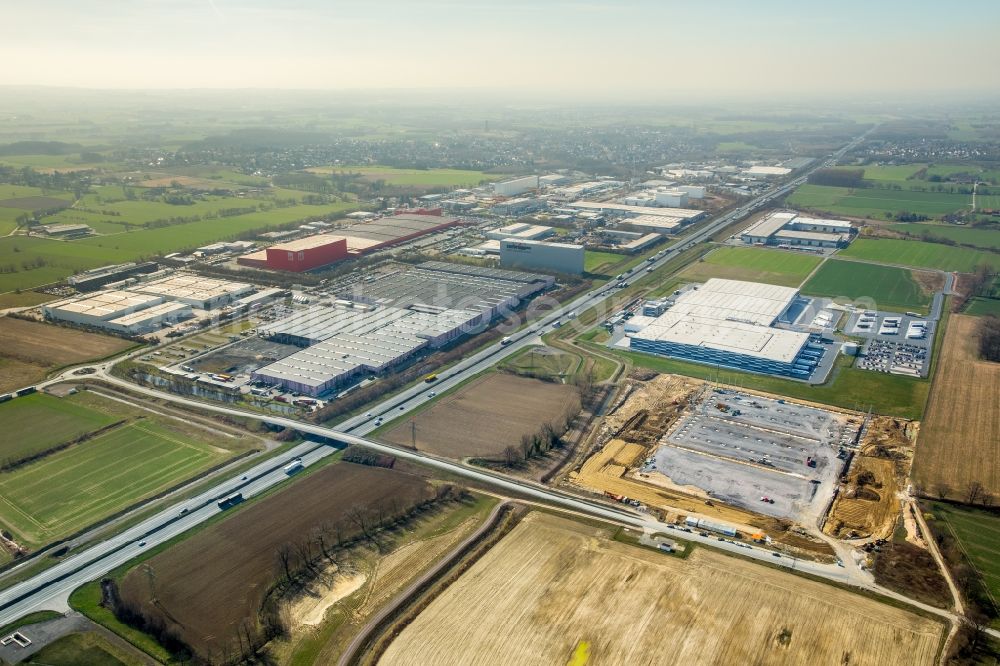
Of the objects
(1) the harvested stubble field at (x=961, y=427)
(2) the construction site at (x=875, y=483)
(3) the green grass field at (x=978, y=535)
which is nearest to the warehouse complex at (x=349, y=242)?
(2) the construction site at (x=875, y=483)

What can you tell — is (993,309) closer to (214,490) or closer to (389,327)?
(389,327)

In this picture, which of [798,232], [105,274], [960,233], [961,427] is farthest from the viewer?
[960,233]

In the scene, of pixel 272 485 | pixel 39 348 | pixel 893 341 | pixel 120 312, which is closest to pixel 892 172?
pixel 893 341

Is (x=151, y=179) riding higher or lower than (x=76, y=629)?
higher

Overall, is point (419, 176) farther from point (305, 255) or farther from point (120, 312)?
point (120, 312)

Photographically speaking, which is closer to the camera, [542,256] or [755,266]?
[542,256]

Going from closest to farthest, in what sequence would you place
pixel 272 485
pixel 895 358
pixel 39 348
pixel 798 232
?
1. pixel 272 485
2. pixel 895 358
3. pixel 39 348
4. pixel 798 232

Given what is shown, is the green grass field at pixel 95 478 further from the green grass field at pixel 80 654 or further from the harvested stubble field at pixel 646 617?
the harvested stubble field at pixel 646 617

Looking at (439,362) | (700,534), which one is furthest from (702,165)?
(700,534)
